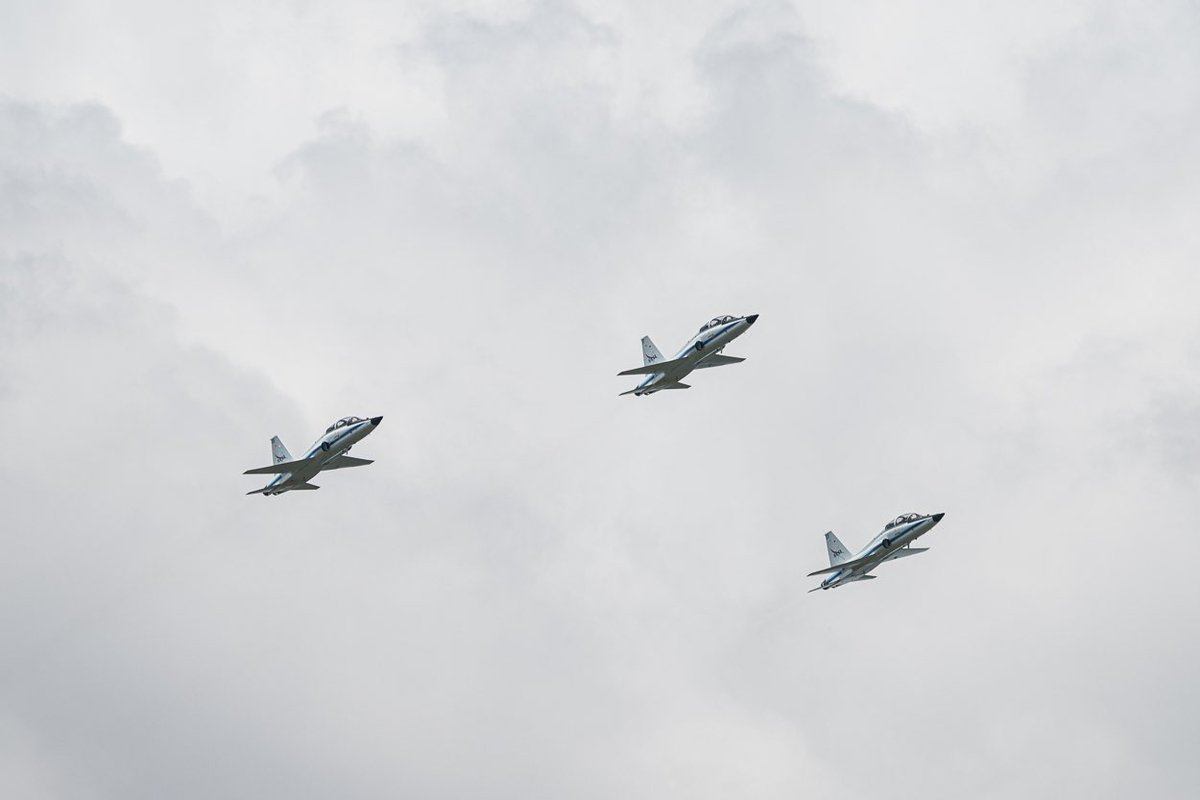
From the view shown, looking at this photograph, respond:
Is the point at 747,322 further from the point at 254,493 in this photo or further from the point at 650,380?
the point at 254,493

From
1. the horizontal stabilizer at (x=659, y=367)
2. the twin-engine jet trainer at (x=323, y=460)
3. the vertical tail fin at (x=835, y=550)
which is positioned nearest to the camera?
the twin-engine jet trainer at (x=323, y=460)

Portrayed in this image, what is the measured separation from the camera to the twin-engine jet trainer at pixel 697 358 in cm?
14075

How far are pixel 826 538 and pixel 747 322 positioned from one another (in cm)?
2903

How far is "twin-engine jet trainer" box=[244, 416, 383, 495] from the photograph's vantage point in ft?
439

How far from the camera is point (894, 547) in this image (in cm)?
14650

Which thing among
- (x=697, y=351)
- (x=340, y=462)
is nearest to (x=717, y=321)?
(x=697, y=351)

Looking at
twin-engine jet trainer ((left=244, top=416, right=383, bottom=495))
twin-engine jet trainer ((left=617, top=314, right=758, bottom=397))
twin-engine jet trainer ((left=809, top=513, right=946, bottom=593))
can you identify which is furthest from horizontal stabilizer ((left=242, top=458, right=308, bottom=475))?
twin-engine jet trainer ((left=809, top=513, right=946, bottom=593))

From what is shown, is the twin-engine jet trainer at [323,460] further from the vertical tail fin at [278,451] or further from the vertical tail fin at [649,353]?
the vertical tail fin at [649,353]

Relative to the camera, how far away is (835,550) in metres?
159

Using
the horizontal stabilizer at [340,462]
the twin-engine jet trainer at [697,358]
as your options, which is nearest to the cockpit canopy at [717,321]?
the twin-engine jet trainer at [697,358]

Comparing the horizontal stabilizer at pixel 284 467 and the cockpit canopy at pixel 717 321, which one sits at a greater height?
the cockpit canopy at pixel 717 321

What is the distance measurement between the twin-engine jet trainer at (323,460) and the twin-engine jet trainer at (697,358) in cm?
2209

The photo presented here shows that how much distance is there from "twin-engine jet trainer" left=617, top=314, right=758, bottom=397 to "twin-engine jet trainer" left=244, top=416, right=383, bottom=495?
22093 mm

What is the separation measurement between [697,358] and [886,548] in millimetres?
23478
